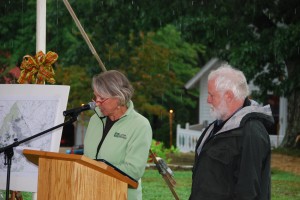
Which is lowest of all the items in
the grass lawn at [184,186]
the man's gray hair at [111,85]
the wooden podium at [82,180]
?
the grass lawn at [184,186]

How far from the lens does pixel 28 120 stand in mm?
6469

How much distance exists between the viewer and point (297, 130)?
24797 millimetres

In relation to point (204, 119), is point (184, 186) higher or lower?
higher

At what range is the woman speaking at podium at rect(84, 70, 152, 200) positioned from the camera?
17.4 ft

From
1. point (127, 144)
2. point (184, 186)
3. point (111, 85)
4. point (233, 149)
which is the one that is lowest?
point (184, 186)

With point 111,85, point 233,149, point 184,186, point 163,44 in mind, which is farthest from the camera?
point 163,44

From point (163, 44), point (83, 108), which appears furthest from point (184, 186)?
point (163, 44)

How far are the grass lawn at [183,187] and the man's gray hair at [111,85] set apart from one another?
701 cm

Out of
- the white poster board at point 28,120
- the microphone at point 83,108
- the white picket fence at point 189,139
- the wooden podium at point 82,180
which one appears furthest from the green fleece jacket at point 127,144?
the white picket fence at point 189,139

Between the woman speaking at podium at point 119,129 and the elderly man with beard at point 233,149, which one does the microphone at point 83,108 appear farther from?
the elderly man with beard at point 233,149

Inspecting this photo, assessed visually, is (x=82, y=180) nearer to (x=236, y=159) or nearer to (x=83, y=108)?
(x=83, y=108)

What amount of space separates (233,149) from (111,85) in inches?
48.4

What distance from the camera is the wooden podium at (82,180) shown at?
15.1 feet

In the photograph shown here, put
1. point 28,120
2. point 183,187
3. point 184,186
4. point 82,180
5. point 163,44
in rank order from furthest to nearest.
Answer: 1. point 163,44
2. point 184,186
3. point 183,187
4. point 28,120
5. point 82,180
